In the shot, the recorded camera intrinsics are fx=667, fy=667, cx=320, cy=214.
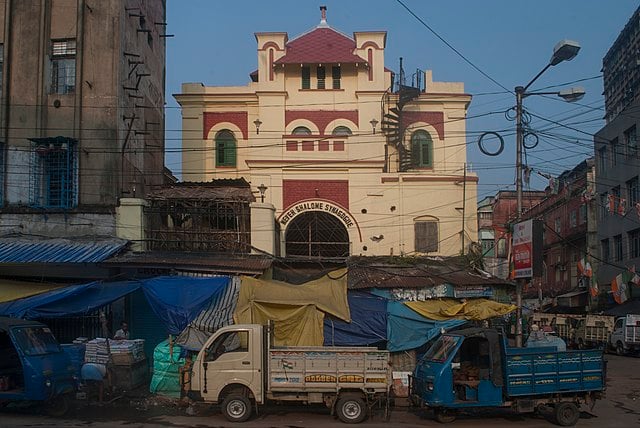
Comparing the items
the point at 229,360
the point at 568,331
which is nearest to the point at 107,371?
the point at 229,360

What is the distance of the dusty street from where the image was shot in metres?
13.5

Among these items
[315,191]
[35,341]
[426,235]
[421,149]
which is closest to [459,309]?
[426,235]

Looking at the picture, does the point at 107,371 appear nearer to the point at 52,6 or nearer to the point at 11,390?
the point at 11,390

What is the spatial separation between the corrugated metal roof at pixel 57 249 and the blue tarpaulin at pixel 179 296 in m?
2.82

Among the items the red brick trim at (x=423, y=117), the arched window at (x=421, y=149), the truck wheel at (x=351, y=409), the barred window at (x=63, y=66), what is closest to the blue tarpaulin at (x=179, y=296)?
the truck wheel at (x=351, y=409)

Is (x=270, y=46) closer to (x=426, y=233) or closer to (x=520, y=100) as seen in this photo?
(x=426, y=233)

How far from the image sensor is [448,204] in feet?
95.6

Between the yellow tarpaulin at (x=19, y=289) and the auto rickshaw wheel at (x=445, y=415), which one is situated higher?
the yellow tarpaulin at (x=19, y=289)

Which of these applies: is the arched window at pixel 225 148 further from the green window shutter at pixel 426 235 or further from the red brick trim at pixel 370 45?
the green window shutter at pixel 426 235

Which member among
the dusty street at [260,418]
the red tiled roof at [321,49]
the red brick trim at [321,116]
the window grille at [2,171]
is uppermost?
the red tiled roof at [321,49]

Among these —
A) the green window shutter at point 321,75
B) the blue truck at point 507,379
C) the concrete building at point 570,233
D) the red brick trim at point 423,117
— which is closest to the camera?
the blue truck at point 507,379

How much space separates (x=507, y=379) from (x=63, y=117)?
1731 centimetres

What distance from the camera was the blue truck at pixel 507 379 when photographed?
1351cm

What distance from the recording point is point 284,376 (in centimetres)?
1402
